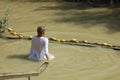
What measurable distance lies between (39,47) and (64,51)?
902mm

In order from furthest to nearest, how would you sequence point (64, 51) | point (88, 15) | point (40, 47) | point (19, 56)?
point (88, 15), point (64, 51), point (19, 56), point (40, 47)

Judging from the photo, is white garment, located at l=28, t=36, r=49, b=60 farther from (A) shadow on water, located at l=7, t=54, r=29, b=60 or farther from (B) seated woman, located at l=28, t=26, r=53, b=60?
(A) shadow on water, located at l=7, t=54, r=29, b=60

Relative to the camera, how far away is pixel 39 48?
7812mm

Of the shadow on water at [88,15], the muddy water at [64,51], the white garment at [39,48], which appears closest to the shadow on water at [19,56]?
the muddy water at [64,51]

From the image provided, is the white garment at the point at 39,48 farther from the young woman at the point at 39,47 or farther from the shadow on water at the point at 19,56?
the shadow on water at the point at 19,56

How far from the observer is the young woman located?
769 cm

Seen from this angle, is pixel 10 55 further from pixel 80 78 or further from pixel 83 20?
pixel 83 20

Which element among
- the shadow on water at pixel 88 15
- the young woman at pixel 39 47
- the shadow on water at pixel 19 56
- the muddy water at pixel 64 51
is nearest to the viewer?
the muddy water at pixel 64 51

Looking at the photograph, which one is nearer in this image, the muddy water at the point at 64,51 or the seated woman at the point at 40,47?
the muddy water at the point at 64,51

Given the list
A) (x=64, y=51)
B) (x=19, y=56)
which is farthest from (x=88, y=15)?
(x=19, y=56)

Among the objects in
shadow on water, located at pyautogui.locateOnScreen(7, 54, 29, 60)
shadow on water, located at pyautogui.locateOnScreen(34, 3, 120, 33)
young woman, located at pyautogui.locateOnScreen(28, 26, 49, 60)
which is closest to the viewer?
young woman, located at pyautogui.locateOnScreen(28, 26, 49, 60)

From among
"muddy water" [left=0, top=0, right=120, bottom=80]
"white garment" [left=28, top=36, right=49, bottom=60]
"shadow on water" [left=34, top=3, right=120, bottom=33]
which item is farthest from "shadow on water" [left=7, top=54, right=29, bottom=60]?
"shadow on water" [left=34, top=3, right=120, bottom=33]

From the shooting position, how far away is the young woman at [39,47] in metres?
7.69

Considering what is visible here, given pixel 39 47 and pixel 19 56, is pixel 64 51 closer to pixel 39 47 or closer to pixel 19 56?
pixel 39 47
